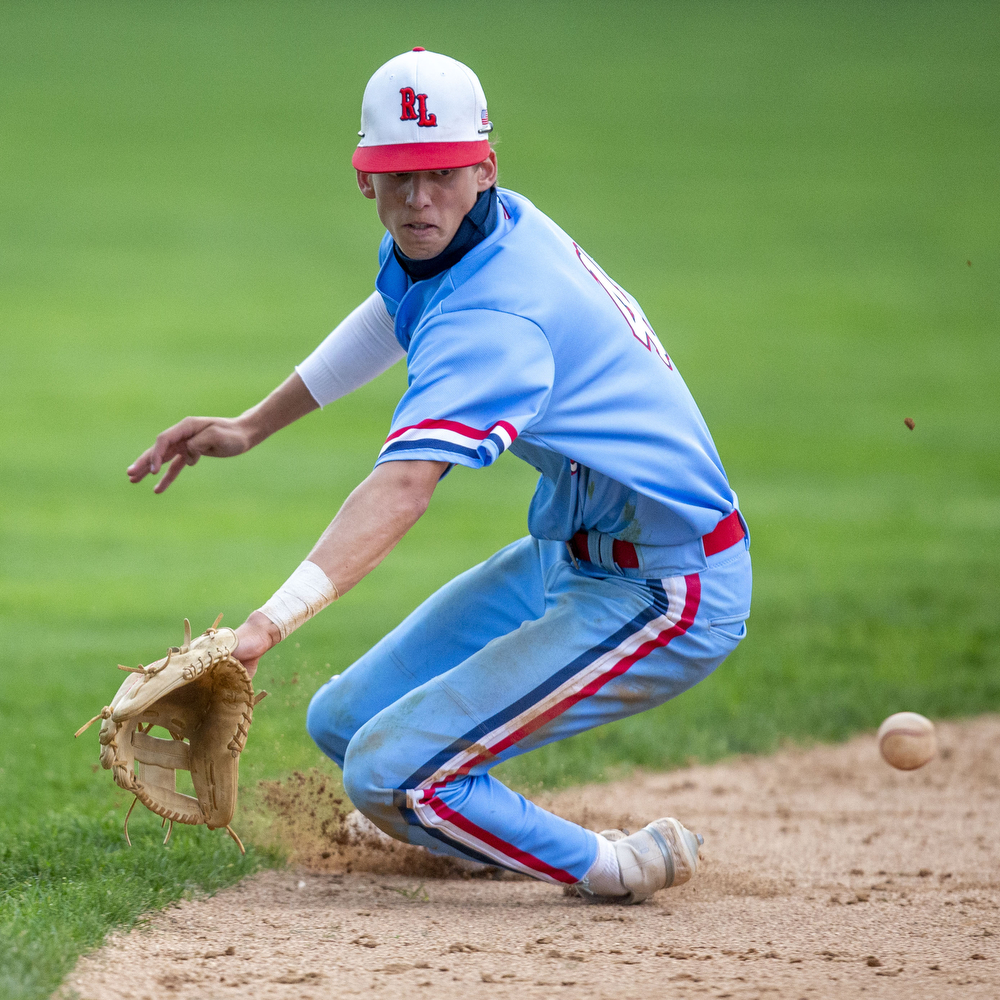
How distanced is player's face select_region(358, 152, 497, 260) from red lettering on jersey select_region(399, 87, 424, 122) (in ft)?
0.46

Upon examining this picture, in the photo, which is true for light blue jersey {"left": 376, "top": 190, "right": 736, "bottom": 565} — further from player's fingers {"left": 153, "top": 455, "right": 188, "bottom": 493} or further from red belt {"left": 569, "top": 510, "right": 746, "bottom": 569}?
player's fingers {"left": 153, "top": 455, "right": 188, "bottom": 493}

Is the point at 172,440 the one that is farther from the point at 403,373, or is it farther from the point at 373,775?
the point at 403,373

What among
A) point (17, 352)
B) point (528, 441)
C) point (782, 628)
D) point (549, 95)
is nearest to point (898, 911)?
point (528, 441)

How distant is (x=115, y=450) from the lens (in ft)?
47.5

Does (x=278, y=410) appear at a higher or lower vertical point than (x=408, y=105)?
lower

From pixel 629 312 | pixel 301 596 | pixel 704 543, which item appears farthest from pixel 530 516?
pixel 301 596

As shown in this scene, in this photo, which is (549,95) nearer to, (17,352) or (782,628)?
(17,352)

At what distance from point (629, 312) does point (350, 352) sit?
38.4 inches

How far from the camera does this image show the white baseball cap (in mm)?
3717

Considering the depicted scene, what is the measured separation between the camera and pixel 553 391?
378 centimetres

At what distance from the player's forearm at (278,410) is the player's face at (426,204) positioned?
94 centimetres

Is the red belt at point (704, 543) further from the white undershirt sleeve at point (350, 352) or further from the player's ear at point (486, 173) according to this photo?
the player's ear at point (486, 173)

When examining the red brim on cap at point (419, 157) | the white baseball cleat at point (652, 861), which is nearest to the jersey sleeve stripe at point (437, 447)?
the red brim on cap at point (419, 157)

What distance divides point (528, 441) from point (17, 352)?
1601 centimetres
